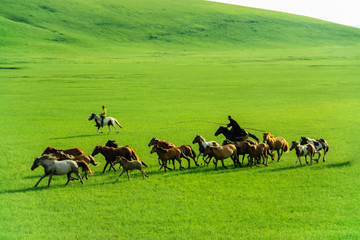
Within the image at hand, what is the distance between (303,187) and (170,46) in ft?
416

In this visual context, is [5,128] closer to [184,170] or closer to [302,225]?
[184,170]

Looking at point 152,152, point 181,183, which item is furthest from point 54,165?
point 181,183

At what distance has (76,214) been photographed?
1236 centimetres

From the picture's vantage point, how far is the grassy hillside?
136625 mm

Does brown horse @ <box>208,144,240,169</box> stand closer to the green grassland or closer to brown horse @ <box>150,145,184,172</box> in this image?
the green grassland

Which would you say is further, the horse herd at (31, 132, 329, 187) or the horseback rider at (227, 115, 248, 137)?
the horseback rider at (227, 115, 248, 137)

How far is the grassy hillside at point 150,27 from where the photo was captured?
13662 cm

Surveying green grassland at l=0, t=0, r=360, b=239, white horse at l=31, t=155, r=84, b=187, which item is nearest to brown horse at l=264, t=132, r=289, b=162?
green grassland at l=0, t=0, r=360, b=239

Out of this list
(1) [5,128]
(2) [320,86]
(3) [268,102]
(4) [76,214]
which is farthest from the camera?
(2) [320,86]

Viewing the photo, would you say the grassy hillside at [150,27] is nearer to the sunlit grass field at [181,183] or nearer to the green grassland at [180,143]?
the green grassland at [180,143]

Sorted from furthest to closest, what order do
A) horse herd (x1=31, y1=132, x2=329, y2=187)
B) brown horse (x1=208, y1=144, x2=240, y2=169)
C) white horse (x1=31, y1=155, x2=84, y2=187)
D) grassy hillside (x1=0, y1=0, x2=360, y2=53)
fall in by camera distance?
grassy hillside (x1=0, y1=0, x2=360, y2=53) → brown horse (x1=208, y1=144, x2=240, y2=169) → horse herd (x1=31, y1=132, x2=329, y2=187) → white horse (x1=31, y1=155, x2=84, y2=187)

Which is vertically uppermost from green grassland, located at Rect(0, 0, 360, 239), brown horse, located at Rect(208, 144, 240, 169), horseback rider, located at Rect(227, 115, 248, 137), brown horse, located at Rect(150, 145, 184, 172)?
horseback rider, located at Rect(227, 115, 248, 137)

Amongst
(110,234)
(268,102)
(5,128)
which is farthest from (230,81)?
(110,234)

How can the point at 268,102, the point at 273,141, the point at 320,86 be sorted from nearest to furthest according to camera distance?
the point at 273,141 → the point at 268,102 → the point at 320,86
